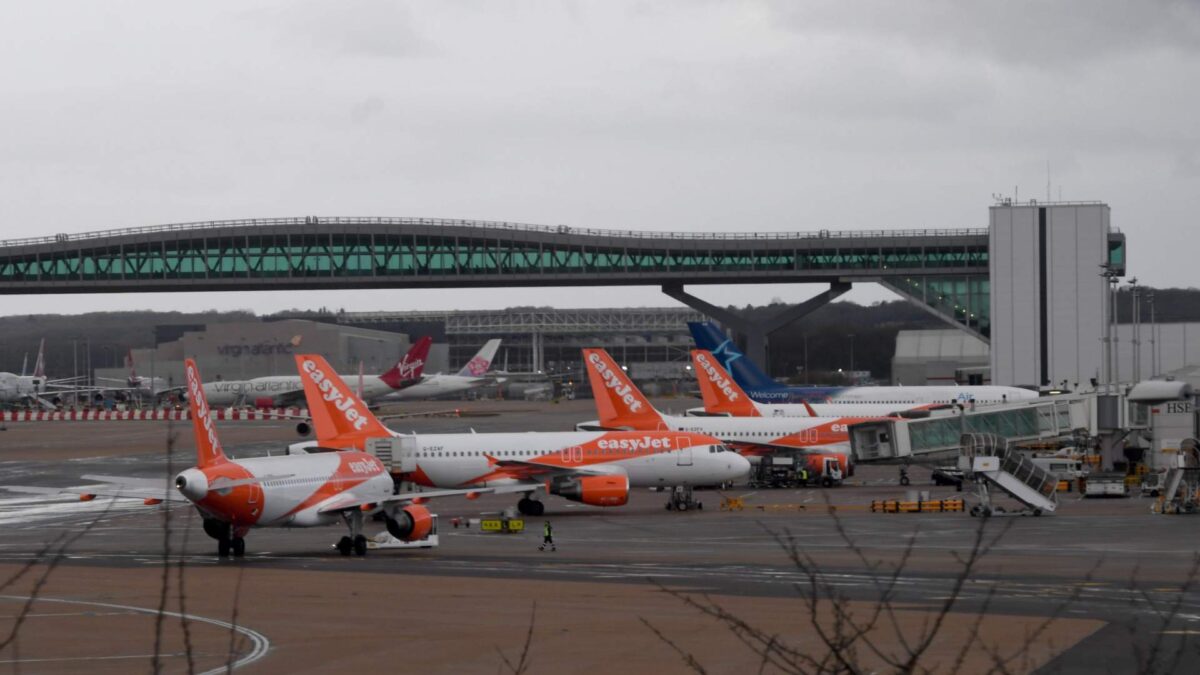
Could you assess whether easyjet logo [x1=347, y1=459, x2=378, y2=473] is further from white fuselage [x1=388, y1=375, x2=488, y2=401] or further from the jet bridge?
white fuselage [x1=388, y1=375, x2=488, y2=401]

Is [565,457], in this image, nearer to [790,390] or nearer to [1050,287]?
[790,390]

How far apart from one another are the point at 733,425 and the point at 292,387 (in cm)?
7041

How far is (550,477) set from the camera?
164 ft

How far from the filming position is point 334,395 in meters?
49.5

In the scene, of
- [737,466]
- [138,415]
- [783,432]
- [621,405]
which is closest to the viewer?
[737,466]

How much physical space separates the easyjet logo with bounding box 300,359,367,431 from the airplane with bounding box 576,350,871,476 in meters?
13.7

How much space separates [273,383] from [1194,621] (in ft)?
355

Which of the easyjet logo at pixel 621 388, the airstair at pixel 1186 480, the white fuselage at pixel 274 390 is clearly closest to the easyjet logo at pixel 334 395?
the easyjet logo at pixel 621 388

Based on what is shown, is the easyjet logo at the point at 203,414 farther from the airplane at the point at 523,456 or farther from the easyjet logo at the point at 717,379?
the easyjet logo at the point at 717,379

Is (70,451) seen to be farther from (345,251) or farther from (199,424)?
(199,424)

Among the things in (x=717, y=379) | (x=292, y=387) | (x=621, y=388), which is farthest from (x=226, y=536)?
(x=292, y=387)

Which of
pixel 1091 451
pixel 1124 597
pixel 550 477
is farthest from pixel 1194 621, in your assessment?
pixel 1091 451

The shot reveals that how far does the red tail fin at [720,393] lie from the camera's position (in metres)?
72.1

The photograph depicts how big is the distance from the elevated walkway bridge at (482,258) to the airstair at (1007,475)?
69.8 meters
